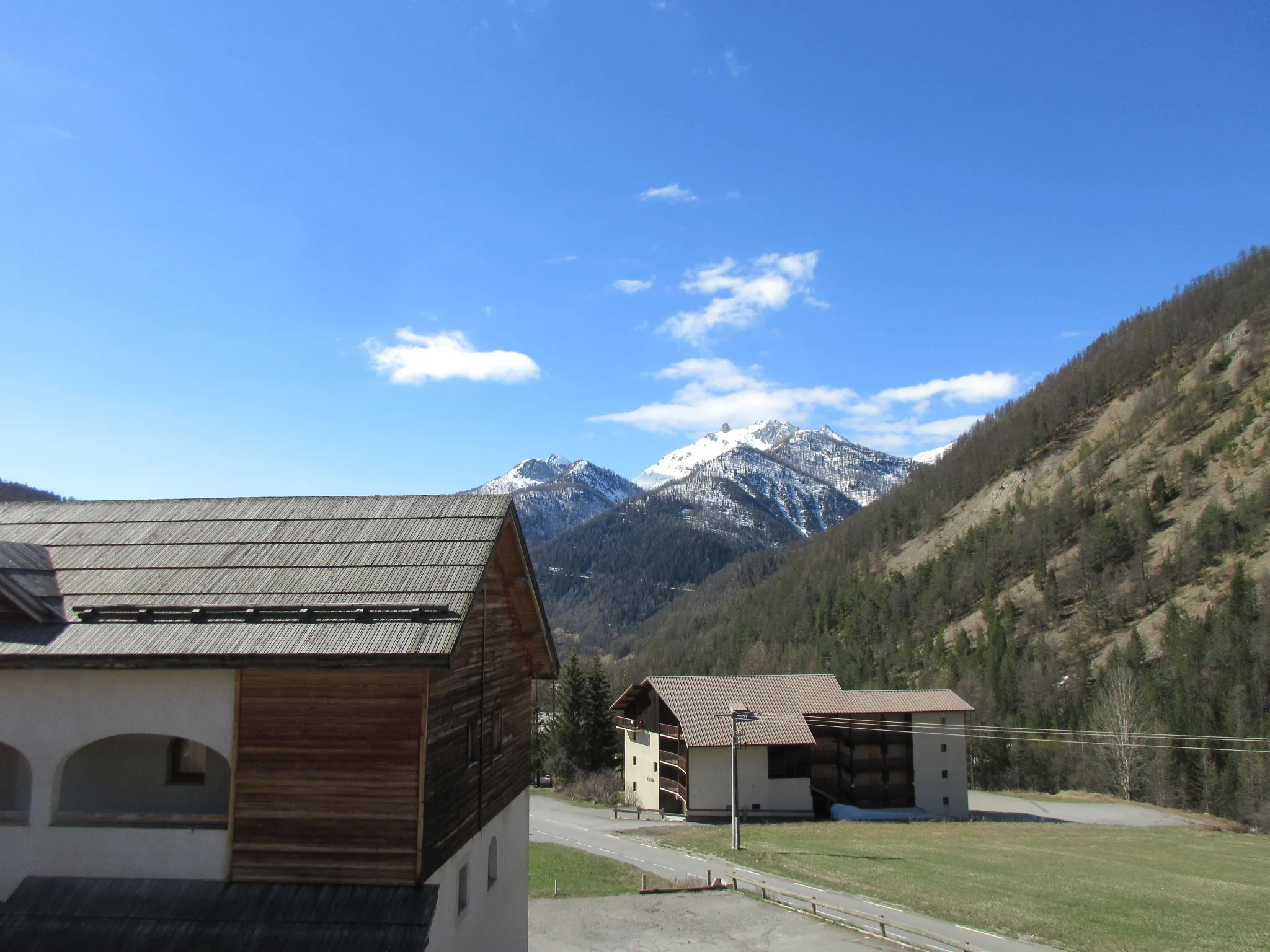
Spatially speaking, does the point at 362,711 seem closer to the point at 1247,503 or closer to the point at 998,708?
the point at 998,708

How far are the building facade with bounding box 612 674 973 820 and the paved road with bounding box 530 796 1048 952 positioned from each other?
494 cm

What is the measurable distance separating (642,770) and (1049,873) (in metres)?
35.1

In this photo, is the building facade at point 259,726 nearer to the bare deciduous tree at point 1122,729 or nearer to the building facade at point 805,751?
the building facade at point 805,751

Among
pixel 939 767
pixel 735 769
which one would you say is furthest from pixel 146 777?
pixel 939 767

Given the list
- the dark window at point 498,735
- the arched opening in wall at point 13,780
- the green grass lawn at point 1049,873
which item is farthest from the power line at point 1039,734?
the arched opening in wall at point 13,780

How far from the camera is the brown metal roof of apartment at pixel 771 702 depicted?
56344mm

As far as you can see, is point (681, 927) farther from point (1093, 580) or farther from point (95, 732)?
point (1093, 580)

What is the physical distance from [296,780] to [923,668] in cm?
12224

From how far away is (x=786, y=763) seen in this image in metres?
57.7

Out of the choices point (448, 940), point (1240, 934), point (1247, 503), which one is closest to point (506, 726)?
point (448, 940)

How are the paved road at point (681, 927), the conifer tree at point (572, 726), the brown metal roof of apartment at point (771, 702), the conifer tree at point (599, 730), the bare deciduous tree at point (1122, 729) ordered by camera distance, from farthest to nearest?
the bare deciduous tree at point (1122, 729)
the conifer tree at point (599, 730)
the conifer tree at point (572, 726)
the brown metal roof of apartment at point (771, 702)
the paved road at point (681, 927)

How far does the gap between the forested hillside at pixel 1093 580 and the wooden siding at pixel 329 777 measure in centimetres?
7870

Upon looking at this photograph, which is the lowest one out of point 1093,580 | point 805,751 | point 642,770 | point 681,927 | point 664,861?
point 642,770

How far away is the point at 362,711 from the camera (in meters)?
11.6
